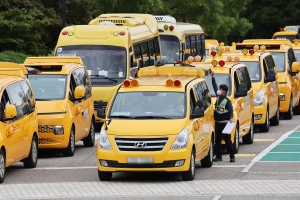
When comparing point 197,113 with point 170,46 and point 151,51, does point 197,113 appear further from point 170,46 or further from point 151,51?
point 170,46

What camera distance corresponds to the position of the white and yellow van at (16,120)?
A: 17422 mm

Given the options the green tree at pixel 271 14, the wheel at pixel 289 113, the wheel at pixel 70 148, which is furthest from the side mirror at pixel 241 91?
the green tree at pixel 271 14

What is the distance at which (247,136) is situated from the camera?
2333cm

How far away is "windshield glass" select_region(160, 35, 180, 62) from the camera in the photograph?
37.8m

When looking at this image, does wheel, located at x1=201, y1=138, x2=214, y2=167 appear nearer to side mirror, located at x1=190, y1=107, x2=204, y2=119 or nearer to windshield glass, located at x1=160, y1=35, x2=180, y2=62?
side mirror, located at x1=190, y1=107, x2=204, y2=119

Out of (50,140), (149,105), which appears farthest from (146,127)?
(50,140)

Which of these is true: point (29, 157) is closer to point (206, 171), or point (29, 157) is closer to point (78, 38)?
point (206, 171)

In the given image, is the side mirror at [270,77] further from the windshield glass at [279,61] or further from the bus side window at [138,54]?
the bus side window at [138,54]

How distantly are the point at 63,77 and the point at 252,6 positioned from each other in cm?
6236

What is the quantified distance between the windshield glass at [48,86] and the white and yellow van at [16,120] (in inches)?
65.0

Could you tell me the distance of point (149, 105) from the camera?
17578 mm

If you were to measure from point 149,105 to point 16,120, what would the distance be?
8.07 ft

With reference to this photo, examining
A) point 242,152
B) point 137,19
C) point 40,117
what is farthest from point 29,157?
point 137,19

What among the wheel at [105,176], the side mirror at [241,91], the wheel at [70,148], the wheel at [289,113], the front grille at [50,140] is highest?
the side mirror at [241,91]
